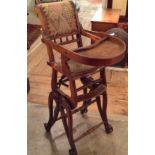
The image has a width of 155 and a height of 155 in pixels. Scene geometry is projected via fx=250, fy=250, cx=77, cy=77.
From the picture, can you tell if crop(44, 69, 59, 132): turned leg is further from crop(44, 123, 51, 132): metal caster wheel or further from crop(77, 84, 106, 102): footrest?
crop(77, 84, 106, 102): footrest

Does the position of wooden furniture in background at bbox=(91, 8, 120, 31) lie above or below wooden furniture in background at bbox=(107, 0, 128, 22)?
below

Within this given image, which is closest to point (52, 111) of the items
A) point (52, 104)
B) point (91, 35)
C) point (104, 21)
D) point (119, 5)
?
point (52, 104)

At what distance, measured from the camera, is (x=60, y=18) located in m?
1.78

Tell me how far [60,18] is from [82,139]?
99 centimetres

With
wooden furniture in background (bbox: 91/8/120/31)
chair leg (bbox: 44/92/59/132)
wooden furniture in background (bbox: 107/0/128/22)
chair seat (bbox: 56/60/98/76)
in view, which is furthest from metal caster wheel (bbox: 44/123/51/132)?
wooden furniture in background (bbox: 107/0/128/22)

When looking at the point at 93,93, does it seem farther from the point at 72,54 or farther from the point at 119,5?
the point at 119,5

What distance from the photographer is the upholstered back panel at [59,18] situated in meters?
1.73

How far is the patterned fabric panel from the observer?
5.70 ft

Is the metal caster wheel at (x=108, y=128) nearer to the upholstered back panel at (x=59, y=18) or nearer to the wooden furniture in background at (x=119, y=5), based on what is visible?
the upholstered back panel at (x=59, y=18)

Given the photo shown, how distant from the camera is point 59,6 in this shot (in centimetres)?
179
